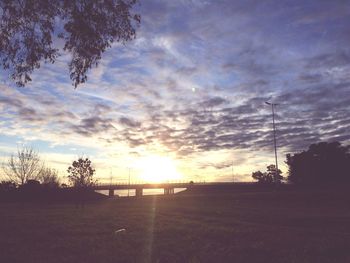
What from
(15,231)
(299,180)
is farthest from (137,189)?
(15,231)

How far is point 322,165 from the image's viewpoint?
304ft

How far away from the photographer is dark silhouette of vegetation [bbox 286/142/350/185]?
90750 millimetres

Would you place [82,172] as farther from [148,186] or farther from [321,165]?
[148,186]

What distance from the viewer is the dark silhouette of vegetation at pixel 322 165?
298 ft

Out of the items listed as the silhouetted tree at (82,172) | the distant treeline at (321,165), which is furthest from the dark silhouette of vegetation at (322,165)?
the silhouetted tree at (82,172)

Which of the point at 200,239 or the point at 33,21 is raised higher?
the point at 33,21

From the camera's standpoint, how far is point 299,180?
98.2 metres

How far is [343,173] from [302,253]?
87.4 m

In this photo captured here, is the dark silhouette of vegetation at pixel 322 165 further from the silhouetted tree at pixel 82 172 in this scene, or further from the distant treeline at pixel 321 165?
the silhouetted tree at pixel 82 172

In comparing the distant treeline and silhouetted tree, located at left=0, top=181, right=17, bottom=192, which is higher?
the distant treeline

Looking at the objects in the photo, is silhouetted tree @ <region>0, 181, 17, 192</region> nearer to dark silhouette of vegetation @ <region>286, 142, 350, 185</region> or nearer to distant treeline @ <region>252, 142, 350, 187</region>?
distant treeline @ <region>252, 142, 350, 187</region>

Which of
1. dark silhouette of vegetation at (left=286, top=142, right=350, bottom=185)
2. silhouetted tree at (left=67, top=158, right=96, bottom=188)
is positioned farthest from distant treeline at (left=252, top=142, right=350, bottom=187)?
silhouetted tree at (left=67, top=158, right=96, bottom=188)

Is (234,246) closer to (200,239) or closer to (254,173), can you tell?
(200,239)

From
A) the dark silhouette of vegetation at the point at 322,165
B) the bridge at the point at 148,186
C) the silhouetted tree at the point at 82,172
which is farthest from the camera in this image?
the bridge at the point at 148,186
